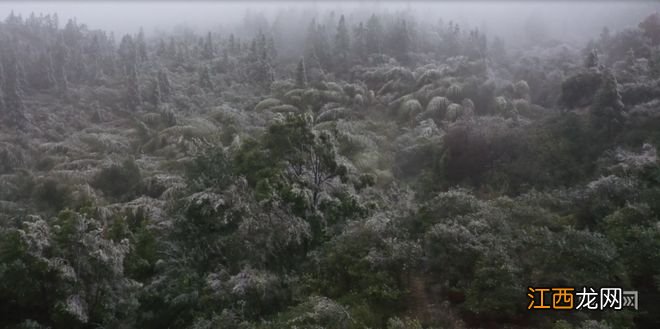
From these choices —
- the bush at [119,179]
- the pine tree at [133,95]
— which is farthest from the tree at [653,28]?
the pine tree at [133,95]

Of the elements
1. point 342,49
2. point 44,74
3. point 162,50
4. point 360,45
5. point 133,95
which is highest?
point 360,45

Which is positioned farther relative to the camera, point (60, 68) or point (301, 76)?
point (60, 68)

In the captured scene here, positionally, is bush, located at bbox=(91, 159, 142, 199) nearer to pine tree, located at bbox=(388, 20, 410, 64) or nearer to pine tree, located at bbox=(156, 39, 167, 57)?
pine tree, located at bbox=(388, 20, 410, 64)

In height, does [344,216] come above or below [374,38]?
below

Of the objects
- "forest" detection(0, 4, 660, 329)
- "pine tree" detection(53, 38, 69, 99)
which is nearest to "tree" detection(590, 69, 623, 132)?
"forest" detection(0, 4, 660, 329)

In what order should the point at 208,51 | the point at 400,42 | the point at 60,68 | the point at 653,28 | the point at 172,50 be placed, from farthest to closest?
1. the point at 172,50
2. the point at 208,51
3. the point at 400,42
4. the point at 60,68
5. the point at 653,28

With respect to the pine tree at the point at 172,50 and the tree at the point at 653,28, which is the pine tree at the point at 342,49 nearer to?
the pine tree at the point at 172,50

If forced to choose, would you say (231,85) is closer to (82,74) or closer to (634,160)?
(82,74)

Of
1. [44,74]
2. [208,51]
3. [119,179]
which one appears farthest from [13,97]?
[208,51]

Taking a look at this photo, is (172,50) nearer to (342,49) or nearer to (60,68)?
(60,68)

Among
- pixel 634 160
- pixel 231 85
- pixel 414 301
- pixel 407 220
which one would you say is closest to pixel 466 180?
pixel 634 160
